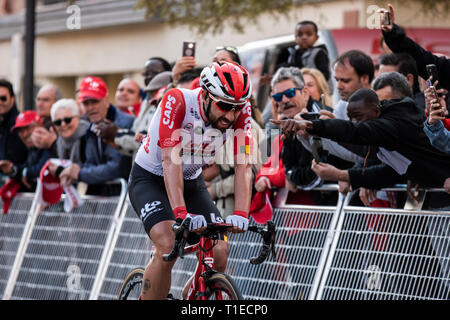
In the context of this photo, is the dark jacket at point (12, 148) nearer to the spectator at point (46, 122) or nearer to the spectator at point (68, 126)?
the spectator at point (46, 122)

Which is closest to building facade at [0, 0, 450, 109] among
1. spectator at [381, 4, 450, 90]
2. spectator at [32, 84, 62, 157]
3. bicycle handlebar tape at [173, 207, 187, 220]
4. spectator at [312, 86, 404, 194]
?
spectator at [32, 84, 62, 157]

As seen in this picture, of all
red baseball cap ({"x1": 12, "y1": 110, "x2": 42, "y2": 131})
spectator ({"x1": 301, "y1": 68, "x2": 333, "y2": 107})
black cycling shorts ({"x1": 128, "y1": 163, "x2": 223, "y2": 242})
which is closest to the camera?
black cycling shorts ({"x1": 128, "y1": 163, "x2": 223, "y2": 242})

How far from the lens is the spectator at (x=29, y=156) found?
1054 cm

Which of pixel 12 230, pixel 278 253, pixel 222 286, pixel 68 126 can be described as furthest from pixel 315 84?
pixel 12 230

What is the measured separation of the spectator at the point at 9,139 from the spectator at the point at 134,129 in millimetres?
2014

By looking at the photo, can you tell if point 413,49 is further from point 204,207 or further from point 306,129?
point 204,207

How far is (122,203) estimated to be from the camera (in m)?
8.96

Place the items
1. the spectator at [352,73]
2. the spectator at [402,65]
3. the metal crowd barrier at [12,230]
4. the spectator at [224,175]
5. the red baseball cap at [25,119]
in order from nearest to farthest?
1. the spectator at [402,65]
2. the spectator at [352,73]
3. the spectator at [224,175]
4. the metal crowd barrier at [12,230]
5. the red baseball cap at [25,119]

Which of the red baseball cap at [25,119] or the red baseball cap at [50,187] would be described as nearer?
the red baseball cap at [50,187]

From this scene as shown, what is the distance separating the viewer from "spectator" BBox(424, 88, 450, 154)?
20.5ft

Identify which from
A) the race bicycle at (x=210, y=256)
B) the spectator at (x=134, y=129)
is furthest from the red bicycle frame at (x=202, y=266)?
the spectator at (x=134, y=129)

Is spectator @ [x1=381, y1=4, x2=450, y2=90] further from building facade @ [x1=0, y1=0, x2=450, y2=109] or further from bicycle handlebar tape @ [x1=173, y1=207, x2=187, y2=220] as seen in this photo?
building facade @ [x1=0, y1=0, x2=450, y2=109]

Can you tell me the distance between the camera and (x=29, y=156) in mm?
10789

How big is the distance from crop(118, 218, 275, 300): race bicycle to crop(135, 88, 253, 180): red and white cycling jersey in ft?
1.96
